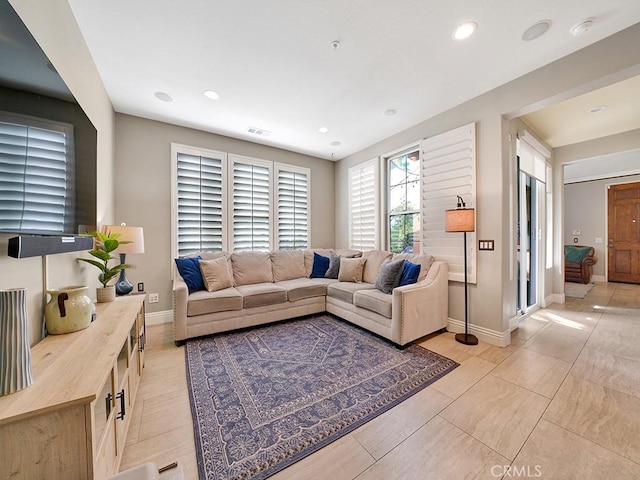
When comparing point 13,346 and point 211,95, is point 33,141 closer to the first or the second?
point 13,346

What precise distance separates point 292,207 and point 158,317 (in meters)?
2.69

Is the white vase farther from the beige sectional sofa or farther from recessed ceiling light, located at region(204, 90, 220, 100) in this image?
recessed ceiling light, located at region(204, 90, 220, 100)

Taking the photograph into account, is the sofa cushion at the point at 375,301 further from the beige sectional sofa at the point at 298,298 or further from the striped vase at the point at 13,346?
the striped vase at the point at 13,346

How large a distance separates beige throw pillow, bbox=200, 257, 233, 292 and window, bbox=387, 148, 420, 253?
2.60 m

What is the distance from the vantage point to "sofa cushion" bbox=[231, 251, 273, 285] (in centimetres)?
345

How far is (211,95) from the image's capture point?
274cm

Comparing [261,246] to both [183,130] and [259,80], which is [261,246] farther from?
[259,80]

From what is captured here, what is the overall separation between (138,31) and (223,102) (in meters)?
1.03

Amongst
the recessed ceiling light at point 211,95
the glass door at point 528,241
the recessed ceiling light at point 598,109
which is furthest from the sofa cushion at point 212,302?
the recessed ceiling light at point 598,109

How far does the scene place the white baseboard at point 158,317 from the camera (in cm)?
325

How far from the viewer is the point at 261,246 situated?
4.14 metres

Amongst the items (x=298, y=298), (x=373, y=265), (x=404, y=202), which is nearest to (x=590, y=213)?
(x=404, y=202)

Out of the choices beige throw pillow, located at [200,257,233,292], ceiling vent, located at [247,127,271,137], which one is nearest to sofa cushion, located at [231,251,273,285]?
beige throw pillow, located at [200,257,233,292]

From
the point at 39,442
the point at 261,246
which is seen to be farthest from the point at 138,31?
the point at 261,246
